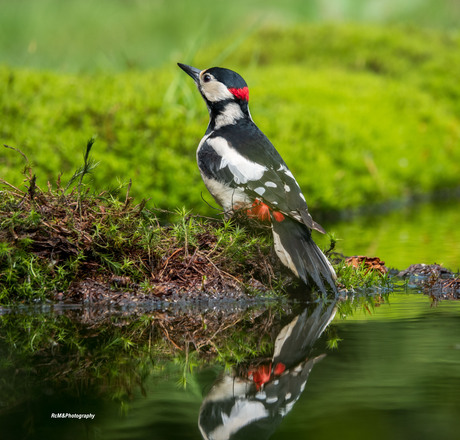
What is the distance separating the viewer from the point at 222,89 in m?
6.18

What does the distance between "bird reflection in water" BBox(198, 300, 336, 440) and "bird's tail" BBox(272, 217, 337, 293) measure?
117cm

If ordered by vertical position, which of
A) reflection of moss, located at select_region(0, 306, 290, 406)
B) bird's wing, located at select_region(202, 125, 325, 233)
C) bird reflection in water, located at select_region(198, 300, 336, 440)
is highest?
bird's wing, located at select_region(202, 125, 325, 233)

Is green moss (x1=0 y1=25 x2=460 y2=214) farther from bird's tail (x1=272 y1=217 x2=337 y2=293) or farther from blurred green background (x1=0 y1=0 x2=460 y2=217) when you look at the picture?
bird's tail (x1=272 y1=217 x2=337 y2=293)

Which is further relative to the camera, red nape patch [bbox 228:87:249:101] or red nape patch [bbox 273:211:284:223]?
red nape patch [bbox 228:87:249:101]

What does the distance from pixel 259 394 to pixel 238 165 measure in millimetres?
2617

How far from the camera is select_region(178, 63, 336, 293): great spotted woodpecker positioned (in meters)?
5.31

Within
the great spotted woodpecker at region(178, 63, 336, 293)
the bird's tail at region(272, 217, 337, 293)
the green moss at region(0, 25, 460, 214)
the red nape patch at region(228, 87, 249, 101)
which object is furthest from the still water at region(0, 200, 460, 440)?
the green moss at region(0, 25, 460, 214)

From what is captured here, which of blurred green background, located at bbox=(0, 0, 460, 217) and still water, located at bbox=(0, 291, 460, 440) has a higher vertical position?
blurred green background, located at bbox=(0, 0, 460, 217)

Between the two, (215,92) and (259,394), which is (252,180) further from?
(259,394)

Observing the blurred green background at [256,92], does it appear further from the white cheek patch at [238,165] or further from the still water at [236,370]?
the still water at [236,370]

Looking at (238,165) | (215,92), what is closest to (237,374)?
(238,165)

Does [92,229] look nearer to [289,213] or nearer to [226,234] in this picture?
[226,234]

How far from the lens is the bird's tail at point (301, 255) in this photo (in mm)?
5277

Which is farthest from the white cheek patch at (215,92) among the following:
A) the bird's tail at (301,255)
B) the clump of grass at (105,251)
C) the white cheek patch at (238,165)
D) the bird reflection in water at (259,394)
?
the bird reflection in water at (259,394)
